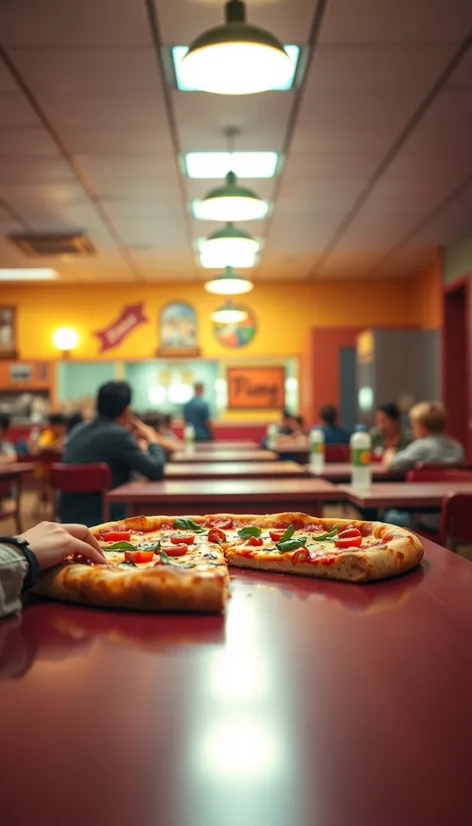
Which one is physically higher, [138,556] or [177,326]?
[177,326]

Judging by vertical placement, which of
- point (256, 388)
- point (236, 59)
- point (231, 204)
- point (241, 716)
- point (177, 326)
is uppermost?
point (236, 59)

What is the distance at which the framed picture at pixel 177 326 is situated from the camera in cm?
1212

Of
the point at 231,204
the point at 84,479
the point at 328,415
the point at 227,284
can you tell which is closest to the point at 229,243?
the point at 231,204

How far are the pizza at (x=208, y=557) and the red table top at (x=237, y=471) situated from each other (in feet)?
8.41

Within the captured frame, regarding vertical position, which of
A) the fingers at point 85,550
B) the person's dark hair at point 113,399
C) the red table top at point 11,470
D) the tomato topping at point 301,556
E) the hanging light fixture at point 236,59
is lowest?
the red table top at point 11,470

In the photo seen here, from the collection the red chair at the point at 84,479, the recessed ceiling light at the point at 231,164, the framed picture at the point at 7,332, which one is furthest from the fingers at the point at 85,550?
the framed picture at the point at 7,332

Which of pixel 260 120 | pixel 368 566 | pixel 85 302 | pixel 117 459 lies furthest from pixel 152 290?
pixel 368 566

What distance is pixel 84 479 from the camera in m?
4.12

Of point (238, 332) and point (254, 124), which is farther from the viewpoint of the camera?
point (238, 332)

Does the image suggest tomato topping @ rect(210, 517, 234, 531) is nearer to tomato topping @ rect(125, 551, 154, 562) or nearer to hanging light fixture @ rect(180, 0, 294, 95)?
tomato topping @ rect(125, 551, 154, 562)

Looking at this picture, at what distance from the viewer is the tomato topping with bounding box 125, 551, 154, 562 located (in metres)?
1.42

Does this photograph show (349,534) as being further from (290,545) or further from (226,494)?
(226,494)

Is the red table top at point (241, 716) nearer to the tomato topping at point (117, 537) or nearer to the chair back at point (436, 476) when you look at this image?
the tomato topping at point (117, 537)

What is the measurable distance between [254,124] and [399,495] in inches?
135
